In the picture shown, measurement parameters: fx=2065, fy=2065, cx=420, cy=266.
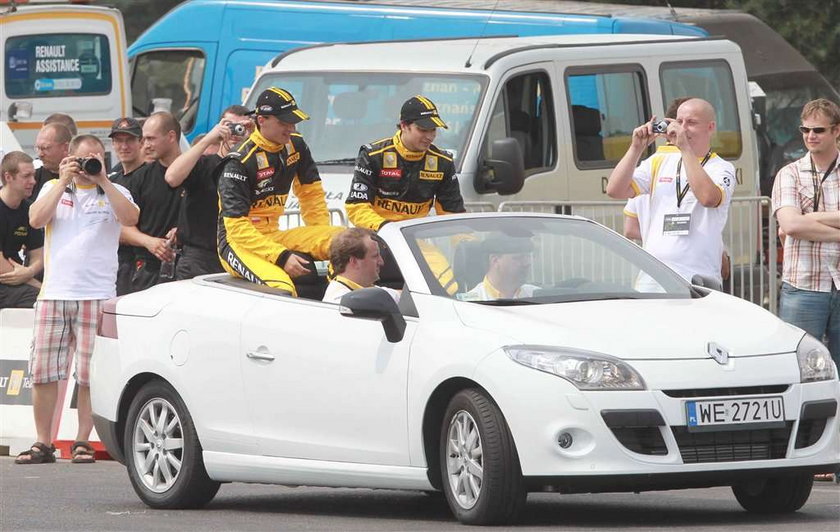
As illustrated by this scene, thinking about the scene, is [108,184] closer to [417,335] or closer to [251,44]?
[417,335]

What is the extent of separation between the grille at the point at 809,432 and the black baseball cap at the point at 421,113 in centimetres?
358

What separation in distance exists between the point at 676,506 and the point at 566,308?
1410 millimetres

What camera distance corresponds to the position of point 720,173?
1112 centimetres

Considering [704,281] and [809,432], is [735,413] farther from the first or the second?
[704,281]

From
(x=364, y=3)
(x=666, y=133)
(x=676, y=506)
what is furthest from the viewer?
(x=364, y=3)

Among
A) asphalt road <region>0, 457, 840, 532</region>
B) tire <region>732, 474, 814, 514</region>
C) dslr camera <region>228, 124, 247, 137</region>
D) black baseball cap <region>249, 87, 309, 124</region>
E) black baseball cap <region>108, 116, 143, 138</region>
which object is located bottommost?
asphalt road <region>0, 457, 840, 532</region>

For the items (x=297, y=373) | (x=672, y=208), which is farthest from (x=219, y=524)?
(x=672, y=208)

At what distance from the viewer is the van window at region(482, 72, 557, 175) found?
15.3m

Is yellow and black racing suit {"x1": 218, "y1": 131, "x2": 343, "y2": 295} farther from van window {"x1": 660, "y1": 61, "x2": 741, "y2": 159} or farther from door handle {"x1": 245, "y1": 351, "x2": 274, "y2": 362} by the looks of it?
van window {"x1": 660, "y1": 61, "x2": 741, "y2": 159}

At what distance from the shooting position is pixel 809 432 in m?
8.69

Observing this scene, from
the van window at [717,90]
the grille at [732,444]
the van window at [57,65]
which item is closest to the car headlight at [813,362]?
the grille at [732,444]

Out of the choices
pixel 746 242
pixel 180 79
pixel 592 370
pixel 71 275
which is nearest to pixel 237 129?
pixel 71 275

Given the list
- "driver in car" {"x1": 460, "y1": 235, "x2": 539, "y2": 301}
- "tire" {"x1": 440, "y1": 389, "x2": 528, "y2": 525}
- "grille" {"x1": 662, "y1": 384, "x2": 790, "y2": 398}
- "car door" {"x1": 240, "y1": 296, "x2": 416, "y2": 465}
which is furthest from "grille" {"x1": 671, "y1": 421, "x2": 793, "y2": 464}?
"car door" {"x1": 240, "y1": 296, "x2": 416, "y2": 465}

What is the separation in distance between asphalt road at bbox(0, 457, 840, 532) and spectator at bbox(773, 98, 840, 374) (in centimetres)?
94
